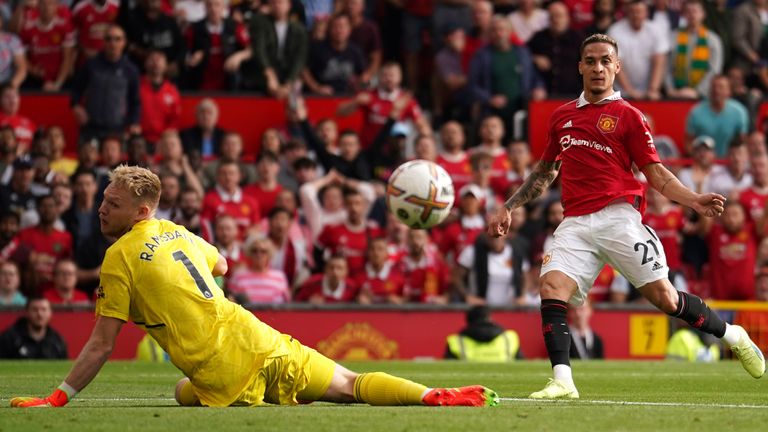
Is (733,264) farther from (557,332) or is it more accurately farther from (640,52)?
(557,332)

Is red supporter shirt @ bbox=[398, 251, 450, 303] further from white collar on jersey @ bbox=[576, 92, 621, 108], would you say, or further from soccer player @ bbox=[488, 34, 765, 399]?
white collar on jersey @ bbox=[576, 92, 621, 108]

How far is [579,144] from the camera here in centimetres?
971

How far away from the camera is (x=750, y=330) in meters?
17.9

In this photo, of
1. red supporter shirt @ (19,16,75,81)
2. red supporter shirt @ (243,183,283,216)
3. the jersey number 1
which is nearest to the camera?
the jersey number 1

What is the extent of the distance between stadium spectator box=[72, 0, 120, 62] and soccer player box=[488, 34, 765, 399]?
1135 cm

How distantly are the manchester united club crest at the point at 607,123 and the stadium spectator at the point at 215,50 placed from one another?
1104cm

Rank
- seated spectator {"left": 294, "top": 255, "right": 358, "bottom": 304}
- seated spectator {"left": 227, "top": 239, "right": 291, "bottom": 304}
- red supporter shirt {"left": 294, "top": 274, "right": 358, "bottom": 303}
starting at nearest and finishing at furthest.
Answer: seated spectator {"left": 227, "top": 239, "right": 291, "bottom": 304} → seated spectator {"left": 294, "top": 255, "right": 358, "bottom": 304} → red supporter shirt {"left": 294, "top": 274, "right": 358, "bottom": 303}

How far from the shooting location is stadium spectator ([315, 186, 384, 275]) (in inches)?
705

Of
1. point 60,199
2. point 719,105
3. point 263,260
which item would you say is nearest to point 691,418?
point 263,260

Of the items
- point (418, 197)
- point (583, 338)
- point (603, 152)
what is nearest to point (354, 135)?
point (583, 338)

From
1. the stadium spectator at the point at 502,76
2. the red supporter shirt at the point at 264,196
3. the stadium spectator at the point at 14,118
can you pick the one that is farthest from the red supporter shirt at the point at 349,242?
the stadium spectator at the point at 14,118

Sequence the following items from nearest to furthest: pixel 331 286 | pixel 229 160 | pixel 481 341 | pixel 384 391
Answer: pixel 384 391 < pixel 481 341 < pixel 331 286 < pixel 229 160

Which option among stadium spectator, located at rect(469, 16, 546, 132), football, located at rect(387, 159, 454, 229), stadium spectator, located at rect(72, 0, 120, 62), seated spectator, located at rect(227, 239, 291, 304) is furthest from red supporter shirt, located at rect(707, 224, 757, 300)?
stadium spectator, located at rect(72, 0, 120, 62)

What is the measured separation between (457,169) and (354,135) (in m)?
1.40
